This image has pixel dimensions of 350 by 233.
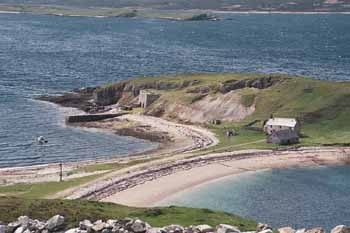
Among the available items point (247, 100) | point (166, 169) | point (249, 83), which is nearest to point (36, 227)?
point (166, 169)

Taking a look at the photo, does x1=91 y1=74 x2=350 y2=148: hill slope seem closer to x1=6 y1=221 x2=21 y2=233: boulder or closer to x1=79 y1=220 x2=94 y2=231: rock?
x1=79 y1=220 x2=94 y2=231: rock

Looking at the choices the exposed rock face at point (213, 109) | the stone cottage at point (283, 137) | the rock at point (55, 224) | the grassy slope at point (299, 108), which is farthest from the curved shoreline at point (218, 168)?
the rock at point (55, 224)

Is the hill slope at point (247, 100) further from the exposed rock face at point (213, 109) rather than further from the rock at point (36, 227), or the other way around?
the rock at point (36, 227)

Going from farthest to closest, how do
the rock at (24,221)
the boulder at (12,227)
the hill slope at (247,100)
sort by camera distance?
the hill slope at (247,100)
the rock at (24,221)
the boulder at (12,227)

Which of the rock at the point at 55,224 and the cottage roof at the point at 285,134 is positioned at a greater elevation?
the rock at the point at 55,224

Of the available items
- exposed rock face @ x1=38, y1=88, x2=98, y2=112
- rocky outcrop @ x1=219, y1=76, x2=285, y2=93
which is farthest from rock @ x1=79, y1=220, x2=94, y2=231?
exposed rock face @ x1=38, y1=88, x2=98, y2=112

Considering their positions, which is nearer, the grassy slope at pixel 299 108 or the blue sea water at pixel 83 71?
the grassy slope at pixel 299 108

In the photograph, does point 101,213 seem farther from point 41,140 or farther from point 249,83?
point 249,83
